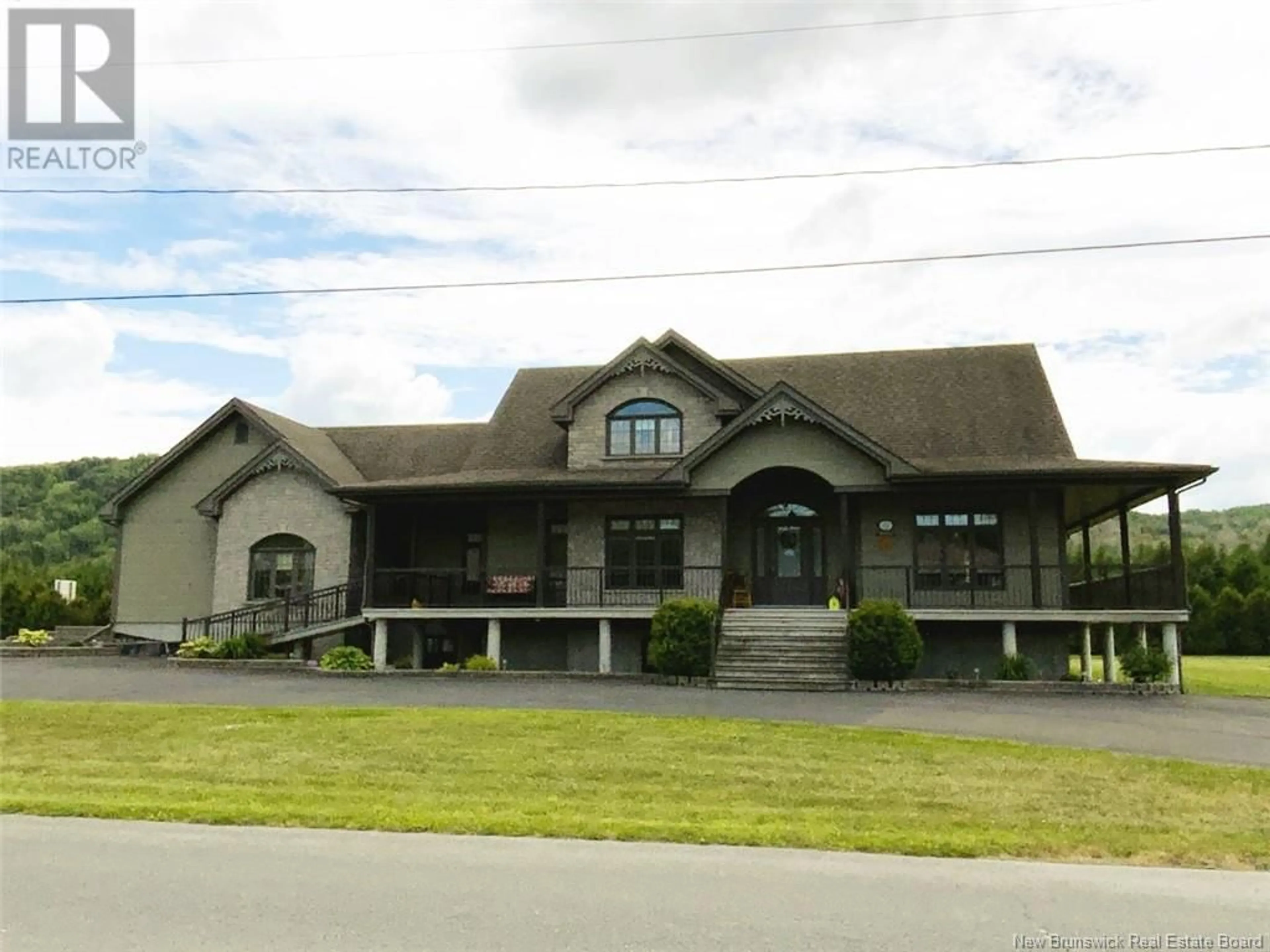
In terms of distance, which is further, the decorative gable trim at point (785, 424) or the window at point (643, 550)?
the window at point (643, 550)

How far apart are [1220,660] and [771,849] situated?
4126cm

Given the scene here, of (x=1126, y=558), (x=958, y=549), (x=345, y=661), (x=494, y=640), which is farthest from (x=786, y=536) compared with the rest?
(x=345, y=661)

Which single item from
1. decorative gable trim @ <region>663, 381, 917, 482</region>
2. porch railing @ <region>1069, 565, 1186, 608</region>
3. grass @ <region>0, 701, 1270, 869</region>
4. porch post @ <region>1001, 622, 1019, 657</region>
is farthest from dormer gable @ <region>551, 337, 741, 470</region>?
grass @ <region>0, 701, 1270, 869</region>

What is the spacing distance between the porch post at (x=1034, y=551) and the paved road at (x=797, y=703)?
3780 millimetres

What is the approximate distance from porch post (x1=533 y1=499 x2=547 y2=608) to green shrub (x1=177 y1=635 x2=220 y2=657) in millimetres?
7755

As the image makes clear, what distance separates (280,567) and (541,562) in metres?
8.45

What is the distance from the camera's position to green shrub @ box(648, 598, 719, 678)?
2092 centimetres

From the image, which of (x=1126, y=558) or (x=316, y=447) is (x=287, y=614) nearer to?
(x=316, y=447)

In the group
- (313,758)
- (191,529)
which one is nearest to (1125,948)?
(313,758)

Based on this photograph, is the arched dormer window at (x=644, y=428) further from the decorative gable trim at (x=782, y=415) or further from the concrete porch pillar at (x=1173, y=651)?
the concrete porch pillar at (x=1173, y=651)

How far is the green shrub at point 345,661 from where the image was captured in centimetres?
2366

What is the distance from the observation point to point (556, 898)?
7031 millimetres

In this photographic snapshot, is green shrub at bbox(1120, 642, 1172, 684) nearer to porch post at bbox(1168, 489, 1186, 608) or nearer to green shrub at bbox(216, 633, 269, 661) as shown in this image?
porch post at bbox(1168, 489, 1186, 608)

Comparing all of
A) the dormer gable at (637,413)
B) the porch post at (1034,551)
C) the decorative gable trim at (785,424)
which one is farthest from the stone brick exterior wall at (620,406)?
the porch post at (1034,551)
